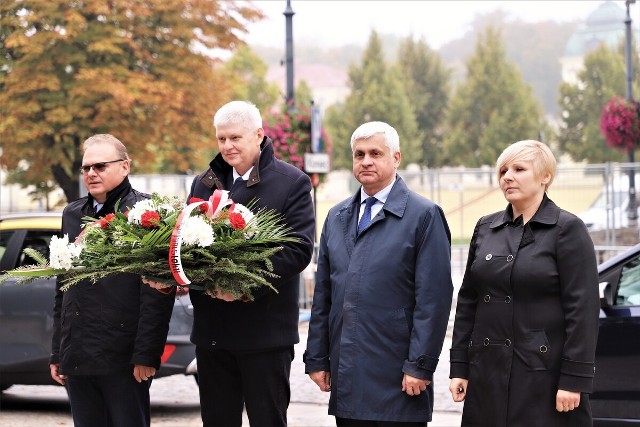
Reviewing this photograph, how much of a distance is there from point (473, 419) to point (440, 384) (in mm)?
6265

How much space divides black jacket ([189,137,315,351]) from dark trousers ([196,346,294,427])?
0.08 metres

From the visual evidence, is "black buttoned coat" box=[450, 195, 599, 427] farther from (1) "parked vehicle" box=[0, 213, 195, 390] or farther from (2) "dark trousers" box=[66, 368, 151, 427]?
(1) "parked vehicle" box=[0, 213, 195, 390]

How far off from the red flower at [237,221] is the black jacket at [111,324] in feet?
2.36

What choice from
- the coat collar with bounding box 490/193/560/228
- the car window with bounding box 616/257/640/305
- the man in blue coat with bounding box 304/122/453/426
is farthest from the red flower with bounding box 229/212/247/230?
the car window with bounding box 616/257/640/305

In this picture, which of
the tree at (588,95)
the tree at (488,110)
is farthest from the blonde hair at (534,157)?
the tree at (488,110)

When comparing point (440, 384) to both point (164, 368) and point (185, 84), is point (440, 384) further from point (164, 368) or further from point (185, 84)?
point (185, 84)

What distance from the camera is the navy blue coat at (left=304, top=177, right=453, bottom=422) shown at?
16.5 feet

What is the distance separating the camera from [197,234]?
197 inches

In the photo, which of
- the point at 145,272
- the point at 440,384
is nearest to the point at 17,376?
the point at 440,384

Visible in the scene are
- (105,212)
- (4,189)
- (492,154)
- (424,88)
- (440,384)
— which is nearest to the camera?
(105,212)

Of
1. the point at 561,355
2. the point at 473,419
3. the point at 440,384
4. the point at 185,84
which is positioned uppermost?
the point at 185,84

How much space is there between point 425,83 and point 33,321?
66.5 m

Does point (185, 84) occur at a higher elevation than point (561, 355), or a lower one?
higher

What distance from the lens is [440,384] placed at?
11.2m
